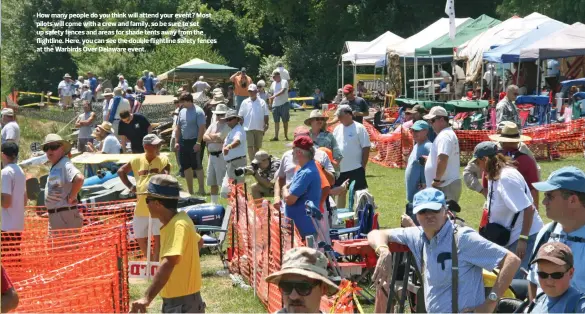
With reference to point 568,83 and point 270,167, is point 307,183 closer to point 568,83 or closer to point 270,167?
point 270,167

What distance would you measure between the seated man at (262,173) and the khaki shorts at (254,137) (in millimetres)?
6508

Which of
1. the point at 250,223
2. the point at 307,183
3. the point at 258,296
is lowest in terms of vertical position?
the point at 258,296

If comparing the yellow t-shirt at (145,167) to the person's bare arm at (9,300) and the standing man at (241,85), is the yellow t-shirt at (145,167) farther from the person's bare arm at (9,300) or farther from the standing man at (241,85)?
the standing man at (241,85)

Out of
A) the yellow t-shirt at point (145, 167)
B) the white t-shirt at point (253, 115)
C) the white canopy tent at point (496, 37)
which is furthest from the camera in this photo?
the white canopy tent at point (496, 37)

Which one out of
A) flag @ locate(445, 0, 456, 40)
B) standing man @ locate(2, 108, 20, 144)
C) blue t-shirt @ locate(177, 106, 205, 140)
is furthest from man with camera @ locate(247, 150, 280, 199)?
flag @ locate(445, 0, 456, 40)

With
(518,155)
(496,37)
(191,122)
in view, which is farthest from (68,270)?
(496,37)

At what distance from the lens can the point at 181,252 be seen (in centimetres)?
593

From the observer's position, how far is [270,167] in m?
12.5

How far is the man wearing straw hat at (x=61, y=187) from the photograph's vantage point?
393 inches

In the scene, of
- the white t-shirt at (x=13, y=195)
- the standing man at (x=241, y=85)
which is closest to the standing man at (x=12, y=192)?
the white t-shirt at (x=13, y=195)

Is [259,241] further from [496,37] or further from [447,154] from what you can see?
[496,37]

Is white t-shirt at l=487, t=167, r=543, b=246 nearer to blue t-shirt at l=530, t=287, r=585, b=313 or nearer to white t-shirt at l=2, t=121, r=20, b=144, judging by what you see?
blue t-shirt at l=530, t=287, r=585, b=313

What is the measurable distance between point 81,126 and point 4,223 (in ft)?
35.8

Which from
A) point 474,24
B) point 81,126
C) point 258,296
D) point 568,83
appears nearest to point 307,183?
point 258,296
